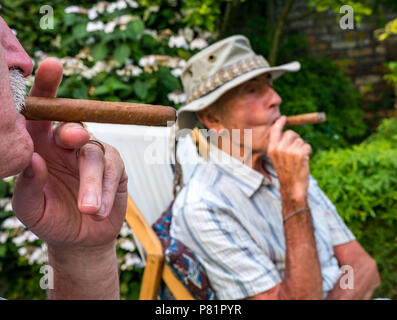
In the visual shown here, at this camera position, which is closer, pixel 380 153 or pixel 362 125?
pixel 380 153

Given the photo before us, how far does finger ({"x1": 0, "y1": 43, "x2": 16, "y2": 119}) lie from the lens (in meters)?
0.70

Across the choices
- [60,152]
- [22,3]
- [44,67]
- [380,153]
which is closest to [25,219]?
[60,152]

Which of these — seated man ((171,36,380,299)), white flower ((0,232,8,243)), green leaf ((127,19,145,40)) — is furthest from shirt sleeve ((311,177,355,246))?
white flower ((0,232,8,243))

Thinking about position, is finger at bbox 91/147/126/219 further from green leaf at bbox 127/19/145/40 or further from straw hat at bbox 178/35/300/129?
green leaf at bbox 127/19/145/40

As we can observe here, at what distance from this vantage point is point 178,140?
2.69m

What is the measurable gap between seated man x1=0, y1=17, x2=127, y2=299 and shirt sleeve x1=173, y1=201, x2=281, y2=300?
76 centimetres

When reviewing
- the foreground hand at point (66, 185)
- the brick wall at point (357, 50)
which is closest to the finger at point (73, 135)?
the foreground hand at point (66, 185)

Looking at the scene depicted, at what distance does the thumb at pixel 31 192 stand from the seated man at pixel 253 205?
1.05 m

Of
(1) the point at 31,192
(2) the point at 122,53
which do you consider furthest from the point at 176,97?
(1) the point at 31,192

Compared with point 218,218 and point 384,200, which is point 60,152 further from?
point 384,200

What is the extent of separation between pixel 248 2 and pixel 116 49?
334 centimetres

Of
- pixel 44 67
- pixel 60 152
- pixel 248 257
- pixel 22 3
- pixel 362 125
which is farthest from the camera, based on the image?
pixel 362 125
